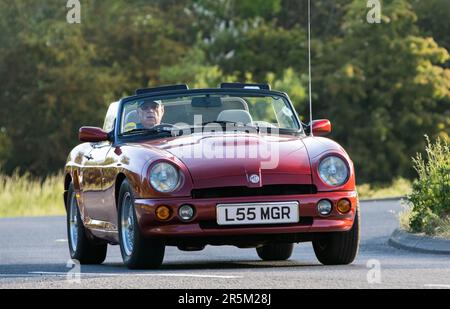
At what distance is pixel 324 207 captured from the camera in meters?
12.7

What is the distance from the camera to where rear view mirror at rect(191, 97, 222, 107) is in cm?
1428

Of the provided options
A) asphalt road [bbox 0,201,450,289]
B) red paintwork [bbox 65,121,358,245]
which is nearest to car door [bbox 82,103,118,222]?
asphalt road [bbox 0,201,450,289]

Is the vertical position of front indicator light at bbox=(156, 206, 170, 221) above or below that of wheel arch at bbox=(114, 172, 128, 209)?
below

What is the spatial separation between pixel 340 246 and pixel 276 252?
2066 millimetres

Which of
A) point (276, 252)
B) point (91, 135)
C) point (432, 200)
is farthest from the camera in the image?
point (432, 200)

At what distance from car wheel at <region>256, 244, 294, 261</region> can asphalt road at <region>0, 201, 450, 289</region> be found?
9 centimetres

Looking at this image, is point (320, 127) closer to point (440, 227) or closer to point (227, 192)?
point (227, 192)

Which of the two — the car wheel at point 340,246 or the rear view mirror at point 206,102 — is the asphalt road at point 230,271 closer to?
the car wheel at point 340,246

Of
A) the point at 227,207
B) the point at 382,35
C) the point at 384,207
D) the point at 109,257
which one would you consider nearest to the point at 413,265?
the point at 227,207

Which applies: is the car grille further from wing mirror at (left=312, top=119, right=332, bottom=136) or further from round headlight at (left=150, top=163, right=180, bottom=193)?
wing mirror at (left=312, top=119, right=332, bottom=136)

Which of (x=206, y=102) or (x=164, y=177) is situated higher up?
(x=206, y=102)

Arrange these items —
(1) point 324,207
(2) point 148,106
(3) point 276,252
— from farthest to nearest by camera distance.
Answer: (3) point 276,252
(2) point 148,106
(1) point 324,207

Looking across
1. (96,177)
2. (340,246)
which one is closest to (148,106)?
(96,177)

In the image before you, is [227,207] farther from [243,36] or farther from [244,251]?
[243,36]
